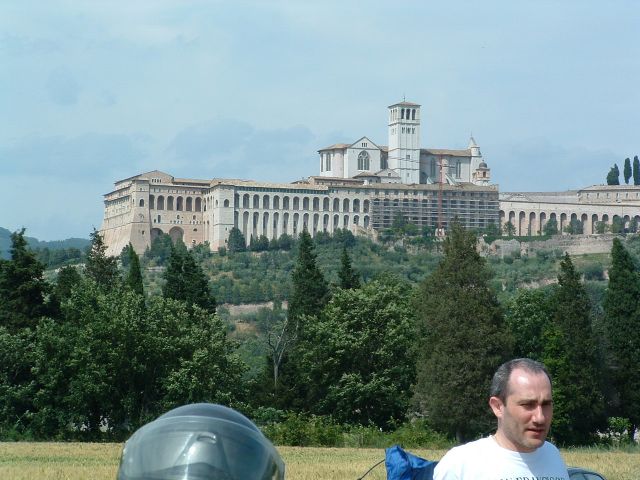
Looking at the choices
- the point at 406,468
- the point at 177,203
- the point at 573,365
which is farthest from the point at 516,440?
the point at 177,203

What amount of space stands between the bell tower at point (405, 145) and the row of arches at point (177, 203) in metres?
32.4

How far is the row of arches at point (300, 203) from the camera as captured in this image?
561 feet

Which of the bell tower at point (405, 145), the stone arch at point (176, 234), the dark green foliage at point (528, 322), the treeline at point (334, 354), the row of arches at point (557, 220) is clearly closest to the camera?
the treeline at point (334, 354)

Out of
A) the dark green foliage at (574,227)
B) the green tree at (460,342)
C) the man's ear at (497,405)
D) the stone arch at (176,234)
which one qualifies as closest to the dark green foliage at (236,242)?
the stone arch at (176,234)

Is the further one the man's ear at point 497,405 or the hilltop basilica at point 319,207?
the hilltop basilica at point 319,207

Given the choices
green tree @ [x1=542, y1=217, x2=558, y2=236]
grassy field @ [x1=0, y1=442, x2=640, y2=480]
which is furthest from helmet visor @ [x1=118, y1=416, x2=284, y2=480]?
green tree @ [x1=542, y1=217, x2=558, y2=236]

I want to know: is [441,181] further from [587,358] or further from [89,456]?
[89,456]

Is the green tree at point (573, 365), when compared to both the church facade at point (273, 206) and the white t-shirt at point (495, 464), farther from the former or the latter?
the church facade at point (273, 206)

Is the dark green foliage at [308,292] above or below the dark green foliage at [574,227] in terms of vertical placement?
below

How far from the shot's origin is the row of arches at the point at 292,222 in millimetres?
168750

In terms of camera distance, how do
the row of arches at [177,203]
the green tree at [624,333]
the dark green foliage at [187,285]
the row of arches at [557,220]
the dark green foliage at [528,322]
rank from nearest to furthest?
the green tree at [624,333], the dark green foliage at [528,322], the dark green foliage at [187,285], the row of arches at [177,203], the row of arches at [557,220]

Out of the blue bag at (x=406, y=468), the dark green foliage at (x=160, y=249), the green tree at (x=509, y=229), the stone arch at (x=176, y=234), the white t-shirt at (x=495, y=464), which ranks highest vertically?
the green tree at (x=509, y=229)

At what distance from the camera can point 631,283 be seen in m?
46.2

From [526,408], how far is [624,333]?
134 feet
